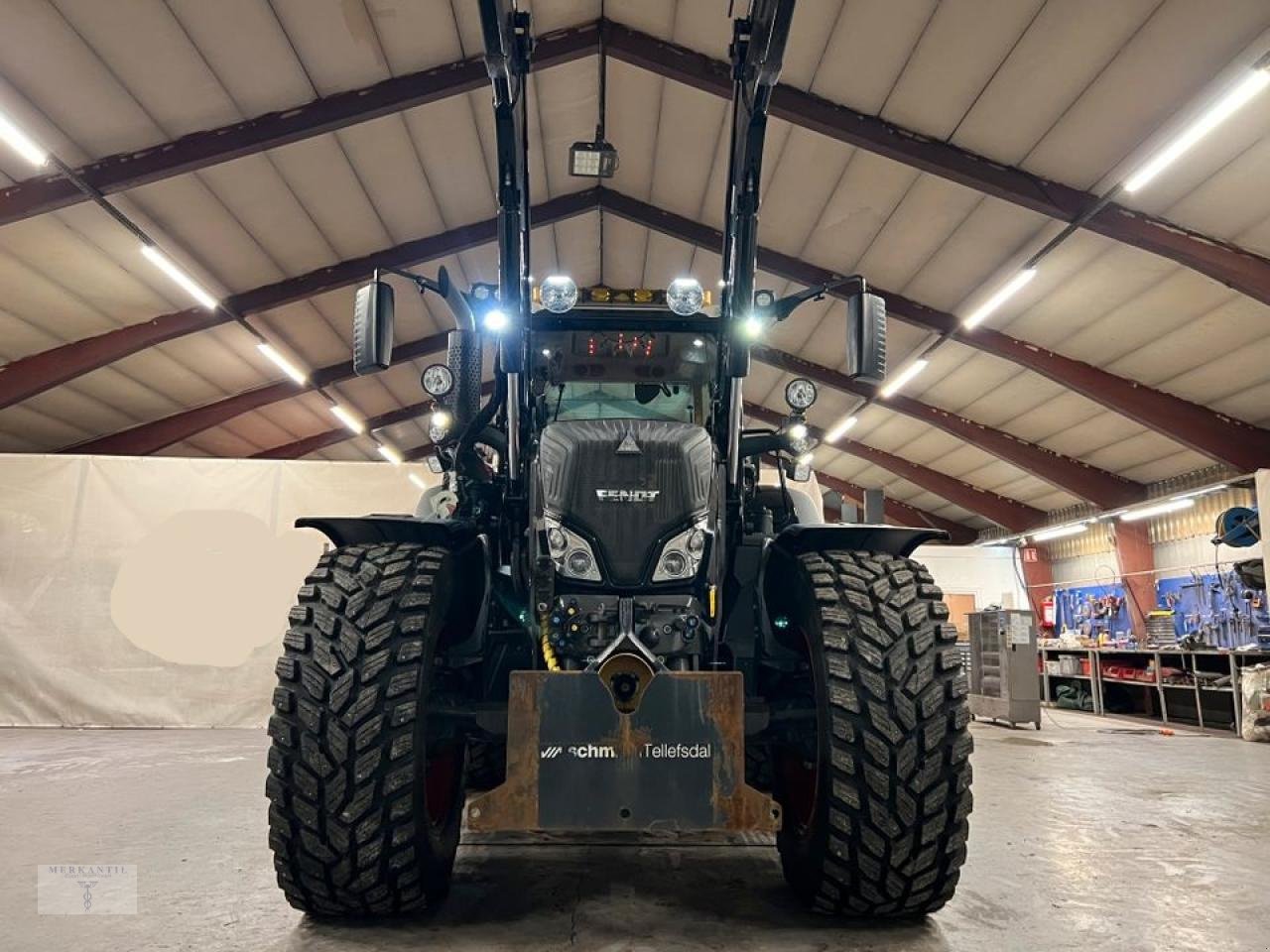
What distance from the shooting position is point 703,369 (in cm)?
334

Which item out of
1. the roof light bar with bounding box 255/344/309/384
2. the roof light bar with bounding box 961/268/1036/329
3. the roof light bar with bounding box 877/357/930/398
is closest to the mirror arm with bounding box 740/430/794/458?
the roof light bar with bounding box 961/268/1036/329

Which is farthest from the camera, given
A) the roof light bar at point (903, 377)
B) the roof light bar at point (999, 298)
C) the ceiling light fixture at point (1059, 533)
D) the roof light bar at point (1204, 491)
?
the ceiling light fixture at point (1059, 533)

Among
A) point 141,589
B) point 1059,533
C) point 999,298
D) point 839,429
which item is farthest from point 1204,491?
point 141,589

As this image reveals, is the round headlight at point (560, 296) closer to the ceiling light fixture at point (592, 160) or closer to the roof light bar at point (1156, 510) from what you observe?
the ceiling light fixture at point (592, 160)

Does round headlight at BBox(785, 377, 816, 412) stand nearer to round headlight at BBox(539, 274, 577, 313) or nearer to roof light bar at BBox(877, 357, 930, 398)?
round headlight at BBox(539, 274, 577, 313)

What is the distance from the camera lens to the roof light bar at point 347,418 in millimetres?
15195

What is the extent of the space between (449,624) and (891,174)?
780 centimetres

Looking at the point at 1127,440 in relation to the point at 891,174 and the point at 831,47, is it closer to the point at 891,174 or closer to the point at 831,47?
the point at 891,174

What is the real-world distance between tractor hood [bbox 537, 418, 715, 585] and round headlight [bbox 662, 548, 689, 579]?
1.9 inches

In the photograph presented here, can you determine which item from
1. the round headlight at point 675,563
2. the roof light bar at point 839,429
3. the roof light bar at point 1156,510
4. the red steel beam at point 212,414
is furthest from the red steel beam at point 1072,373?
the round headlight at point 675,563

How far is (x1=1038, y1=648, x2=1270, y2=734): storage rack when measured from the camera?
980cm

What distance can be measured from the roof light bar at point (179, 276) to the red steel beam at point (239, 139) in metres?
1.25

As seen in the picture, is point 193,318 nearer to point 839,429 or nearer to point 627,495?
point 627,495

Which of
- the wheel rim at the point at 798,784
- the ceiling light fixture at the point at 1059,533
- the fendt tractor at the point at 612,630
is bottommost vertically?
the wheel rim at the point at 798,784
